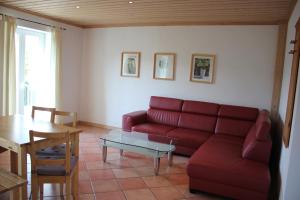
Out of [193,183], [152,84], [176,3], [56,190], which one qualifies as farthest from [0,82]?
[193,183]

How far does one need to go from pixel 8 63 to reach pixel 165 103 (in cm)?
291

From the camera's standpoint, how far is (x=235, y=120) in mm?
4488

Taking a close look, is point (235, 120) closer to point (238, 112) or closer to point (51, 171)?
point (238, 112)

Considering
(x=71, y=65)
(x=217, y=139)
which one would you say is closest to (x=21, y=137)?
(x=217, y=139)

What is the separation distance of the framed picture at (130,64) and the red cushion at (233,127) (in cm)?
207

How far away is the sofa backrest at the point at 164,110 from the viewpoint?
494 centimetres

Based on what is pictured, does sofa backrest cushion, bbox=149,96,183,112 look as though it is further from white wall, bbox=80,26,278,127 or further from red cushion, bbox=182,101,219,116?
white wall, bbox=80,26,278,127

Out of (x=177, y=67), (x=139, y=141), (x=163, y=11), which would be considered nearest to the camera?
(x=139, y=141)

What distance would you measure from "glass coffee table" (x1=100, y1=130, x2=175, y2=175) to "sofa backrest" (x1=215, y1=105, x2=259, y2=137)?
1085mm

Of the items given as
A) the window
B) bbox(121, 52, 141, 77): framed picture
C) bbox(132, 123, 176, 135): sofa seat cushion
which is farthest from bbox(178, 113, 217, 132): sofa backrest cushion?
the window

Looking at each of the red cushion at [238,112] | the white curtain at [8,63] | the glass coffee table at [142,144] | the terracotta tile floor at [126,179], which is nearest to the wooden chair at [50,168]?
the terracotta tile floor at [126,179]

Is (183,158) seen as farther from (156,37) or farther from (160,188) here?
(156,37)

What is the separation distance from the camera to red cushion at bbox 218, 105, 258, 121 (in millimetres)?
4383

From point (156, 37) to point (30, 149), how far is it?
3693 mm
